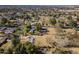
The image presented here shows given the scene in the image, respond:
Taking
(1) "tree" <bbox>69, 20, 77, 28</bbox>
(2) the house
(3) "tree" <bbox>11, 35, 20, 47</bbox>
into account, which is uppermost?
(1) "tree" <bbox>69, 20, 77, 28</bbox>

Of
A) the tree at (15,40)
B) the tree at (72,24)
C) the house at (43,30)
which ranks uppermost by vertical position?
the tree at (72,24)

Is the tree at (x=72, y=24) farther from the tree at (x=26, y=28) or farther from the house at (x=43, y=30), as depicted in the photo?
the tree at (x=26, y=28)

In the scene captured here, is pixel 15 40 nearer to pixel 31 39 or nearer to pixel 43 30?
pixel 31 39

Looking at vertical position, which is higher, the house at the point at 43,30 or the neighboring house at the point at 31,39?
the house at the point at 43,30

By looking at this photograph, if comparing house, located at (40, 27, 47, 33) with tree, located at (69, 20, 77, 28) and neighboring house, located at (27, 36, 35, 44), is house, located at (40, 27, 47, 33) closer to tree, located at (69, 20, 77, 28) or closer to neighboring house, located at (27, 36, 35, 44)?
neighboring house, located at (27, 36, 35, 44)

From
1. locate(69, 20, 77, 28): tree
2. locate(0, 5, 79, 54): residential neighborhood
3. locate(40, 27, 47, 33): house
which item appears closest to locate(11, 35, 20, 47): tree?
locate(0, 5, 79, 54): residential neighborhood

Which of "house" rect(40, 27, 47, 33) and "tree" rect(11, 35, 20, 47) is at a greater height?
"house" rect(40, 27, 47, 33)

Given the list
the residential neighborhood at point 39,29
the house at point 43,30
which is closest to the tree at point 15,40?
the residential neighborhood at point 39,29

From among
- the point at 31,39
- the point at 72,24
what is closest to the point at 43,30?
the point at 31,39

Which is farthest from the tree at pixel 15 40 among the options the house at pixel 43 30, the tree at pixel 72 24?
the tree at pixel 72 24
